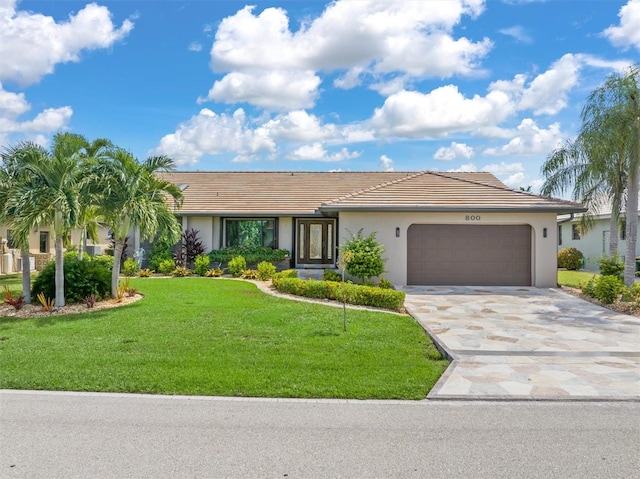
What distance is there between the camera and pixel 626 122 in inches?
491

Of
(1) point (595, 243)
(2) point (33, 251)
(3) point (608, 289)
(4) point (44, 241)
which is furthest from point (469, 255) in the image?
(4) point (44, 241)

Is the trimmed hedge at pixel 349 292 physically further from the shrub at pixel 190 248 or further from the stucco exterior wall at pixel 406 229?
the shrub at pixel 190 248

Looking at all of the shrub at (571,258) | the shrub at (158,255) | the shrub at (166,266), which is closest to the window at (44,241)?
the shrub at (158,255)

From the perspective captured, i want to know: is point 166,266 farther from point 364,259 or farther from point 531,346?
point 531,346

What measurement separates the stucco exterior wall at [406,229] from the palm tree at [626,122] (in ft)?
8.52

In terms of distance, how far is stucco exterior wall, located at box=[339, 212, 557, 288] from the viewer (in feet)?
50.1

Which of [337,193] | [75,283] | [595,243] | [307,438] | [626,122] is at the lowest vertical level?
[307,438]

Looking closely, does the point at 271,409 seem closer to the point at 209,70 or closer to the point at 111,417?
the point at 111,417

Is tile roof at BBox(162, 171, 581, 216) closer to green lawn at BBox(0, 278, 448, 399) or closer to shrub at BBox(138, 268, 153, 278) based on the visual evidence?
shrub at BBox(138, 268, 153, 278)

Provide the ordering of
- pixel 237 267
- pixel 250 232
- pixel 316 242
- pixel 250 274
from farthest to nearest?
pixel 316 242
pixel 250 232
pixel 237 267
pixel 250 274

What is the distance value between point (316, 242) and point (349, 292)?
8385 mm

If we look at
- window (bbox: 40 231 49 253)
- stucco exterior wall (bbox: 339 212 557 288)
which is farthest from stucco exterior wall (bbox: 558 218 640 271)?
window (bbox: 40 231 49 253)

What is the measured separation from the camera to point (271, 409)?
4.92 m

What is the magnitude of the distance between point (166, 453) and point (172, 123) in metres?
16.3
